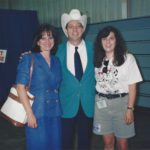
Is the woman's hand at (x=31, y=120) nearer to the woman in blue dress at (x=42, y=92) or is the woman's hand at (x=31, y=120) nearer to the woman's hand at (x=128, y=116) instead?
the woman in blue dress at (x=42, y=92)

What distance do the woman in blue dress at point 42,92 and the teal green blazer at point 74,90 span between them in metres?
0.12

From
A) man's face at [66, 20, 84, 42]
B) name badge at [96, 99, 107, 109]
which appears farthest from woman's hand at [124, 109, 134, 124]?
man's face at [66, 20, 84, 42]

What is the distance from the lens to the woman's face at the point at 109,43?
267 centimetres

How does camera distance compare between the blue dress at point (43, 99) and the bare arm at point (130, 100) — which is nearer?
the blue dress at point (43, 99)

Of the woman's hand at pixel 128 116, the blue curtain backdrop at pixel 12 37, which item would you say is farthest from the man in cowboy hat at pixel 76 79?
the blue curtain backdrop at pixel 12 37

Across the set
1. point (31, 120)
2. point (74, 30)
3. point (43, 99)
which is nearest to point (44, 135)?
point (31, 120)

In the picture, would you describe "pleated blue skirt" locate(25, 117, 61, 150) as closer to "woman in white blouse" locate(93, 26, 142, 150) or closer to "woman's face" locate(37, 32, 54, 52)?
"woman in white blouse" locate(93, 26, 142, 150)

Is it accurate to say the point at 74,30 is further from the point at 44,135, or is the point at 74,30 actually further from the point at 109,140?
the point at 109,140

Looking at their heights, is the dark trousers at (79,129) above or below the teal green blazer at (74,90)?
below

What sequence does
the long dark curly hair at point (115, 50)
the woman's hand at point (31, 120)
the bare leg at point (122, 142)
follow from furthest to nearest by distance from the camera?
the bare leg at point (122, 142) → the long dark curly hair at point (115, 50) → the woman's hand at point (31, 120)

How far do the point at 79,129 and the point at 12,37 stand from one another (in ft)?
13.7

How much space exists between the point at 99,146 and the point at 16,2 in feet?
20.4

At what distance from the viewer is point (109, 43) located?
267cm

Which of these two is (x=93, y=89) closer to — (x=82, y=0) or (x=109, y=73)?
(x=109, y=73)
